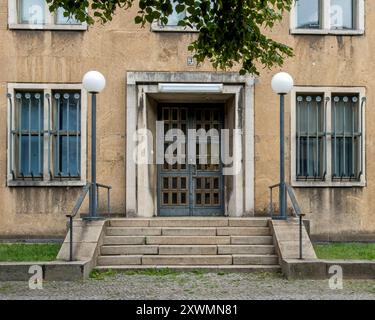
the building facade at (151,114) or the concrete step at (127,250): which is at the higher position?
the building facade at (151,114)

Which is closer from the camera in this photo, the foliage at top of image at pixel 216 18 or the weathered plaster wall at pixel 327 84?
the foliage at top of image at pixel 216 18

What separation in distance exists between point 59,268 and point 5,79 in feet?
18.6

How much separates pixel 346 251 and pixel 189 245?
302 cm

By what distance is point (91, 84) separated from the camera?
12133 mm

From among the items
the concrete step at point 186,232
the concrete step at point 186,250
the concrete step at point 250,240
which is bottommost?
the concrete step at point 186,250

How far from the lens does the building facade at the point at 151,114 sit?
45.9 ft

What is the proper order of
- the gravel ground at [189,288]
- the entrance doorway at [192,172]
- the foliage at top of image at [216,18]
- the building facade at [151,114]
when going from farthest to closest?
the entrance doorway at [192,172] → the building facade at [151,114] → the foliage at top of image at [216,18] → the gravel ground at [189,288]

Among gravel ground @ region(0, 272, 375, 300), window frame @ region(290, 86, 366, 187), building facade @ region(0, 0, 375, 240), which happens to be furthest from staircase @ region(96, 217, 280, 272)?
window frame @ region(290, 86, 366, 187)

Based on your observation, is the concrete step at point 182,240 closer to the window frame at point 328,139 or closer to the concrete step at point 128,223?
the concrete step at point 128,223

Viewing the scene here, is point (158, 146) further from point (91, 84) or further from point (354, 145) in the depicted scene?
point (354, 145)

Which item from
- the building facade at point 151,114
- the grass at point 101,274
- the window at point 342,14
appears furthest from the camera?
the window at point 342,14

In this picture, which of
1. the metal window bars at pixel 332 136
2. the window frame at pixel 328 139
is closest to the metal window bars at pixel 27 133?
the window frame at pixel 328 139

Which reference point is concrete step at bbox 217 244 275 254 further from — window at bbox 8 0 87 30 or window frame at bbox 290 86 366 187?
window at bbox 8 0 87 30

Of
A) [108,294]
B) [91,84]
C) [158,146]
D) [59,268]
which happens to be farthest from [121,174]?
[108,294]
